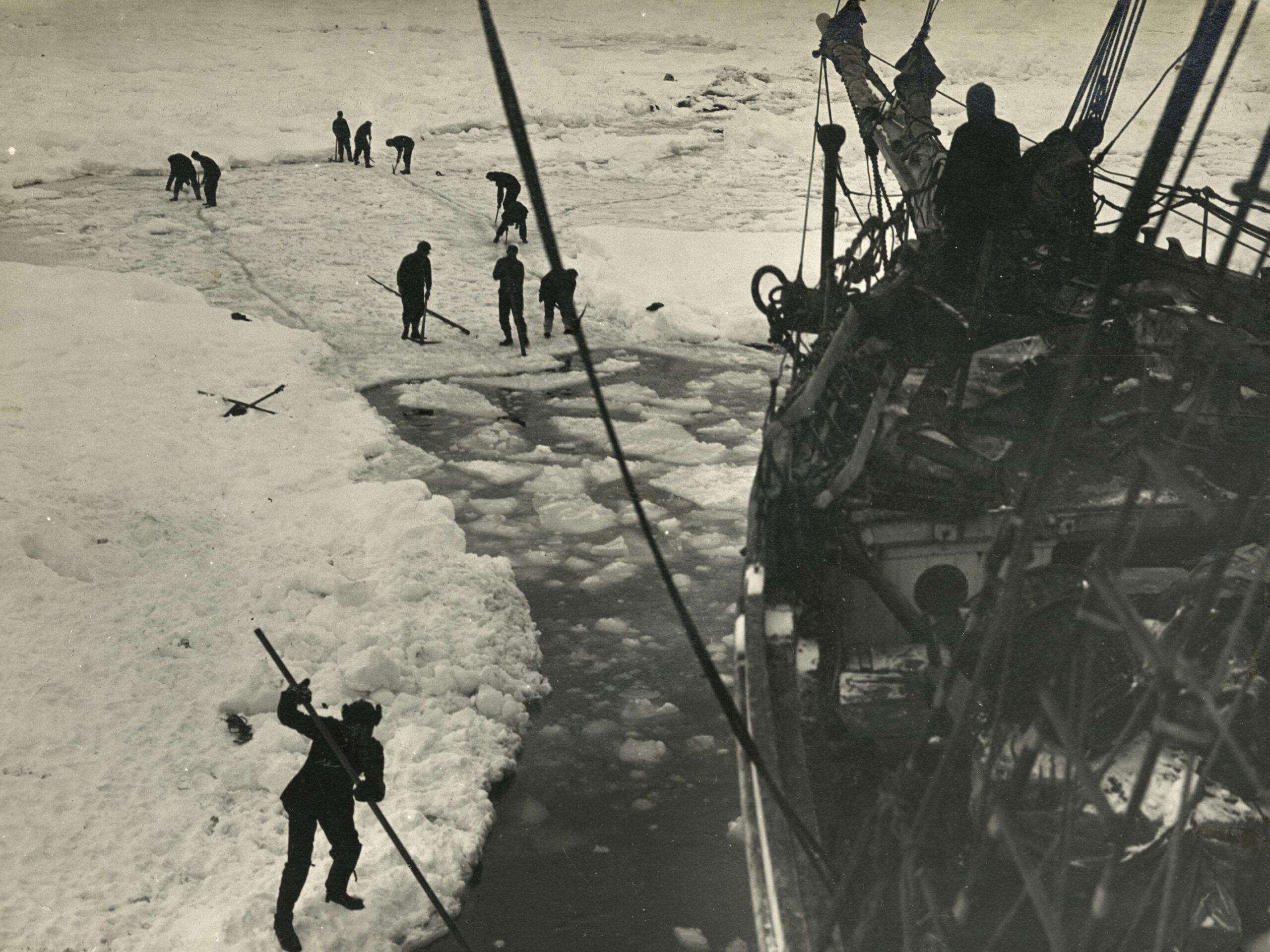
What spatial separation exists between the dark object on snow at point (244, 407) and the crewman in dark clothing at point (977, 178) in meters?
6.09

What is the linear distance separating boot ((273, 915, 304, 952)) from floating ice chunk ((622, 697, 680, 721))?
2214 millimetres

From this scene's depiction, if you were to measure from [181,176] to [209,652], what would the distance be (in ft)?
50.1

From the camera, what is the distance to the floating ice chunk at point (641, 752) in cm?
529

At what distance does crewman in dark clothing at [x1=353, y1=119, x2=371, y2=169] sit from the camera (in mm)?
21078

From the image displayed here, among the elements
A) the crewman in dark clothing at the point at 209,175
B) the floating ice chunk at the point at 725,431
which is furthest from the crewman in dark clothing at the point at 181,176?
the floating ice chunk at the point at 725,431

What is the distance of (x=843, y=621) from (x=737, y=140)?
68.2 ft

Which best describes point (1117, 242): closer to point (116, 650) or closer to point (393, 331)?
point (116, 650)

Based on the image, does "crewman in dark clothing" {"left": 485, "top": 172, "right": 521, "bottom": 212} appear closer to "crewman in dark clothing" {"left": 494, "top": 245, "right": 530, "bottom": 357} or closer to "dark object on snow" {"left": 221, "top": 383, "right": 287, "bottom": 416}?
"crewman in dark clothing" {"left": 494, "top": 245, "right": 530, "bottom": 357}

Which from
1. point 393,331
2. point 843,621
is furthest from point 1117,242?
point 393,331

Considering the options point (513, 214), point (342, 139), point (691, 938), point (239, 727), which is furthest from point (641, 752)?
point (342, 139)

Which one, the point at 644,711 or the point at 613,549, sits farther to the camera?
the point at 613,549

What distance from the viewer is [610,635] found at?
6.54 meters

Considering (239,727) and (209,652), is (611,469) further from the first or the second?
(239,727)

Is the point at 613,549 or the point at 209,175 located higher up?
the point at 209,175
